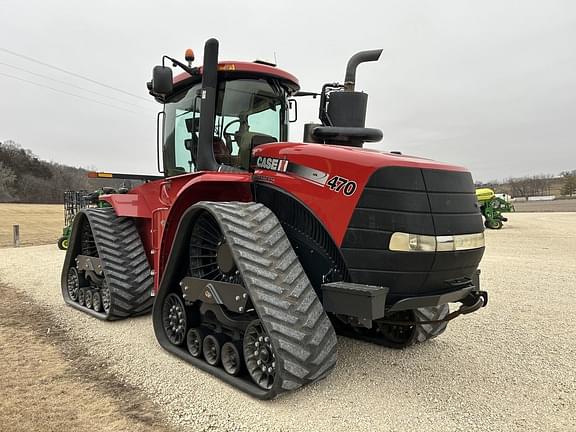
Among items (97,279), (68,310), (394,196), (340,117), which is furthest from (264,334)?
(68,310)

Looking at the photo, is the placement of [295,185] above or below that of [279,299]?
above

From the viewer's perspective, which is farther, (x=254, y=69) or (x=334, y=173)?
(x=254, y=69)

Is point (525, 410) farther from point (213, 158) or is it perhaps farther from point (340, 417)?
point (213, 158)

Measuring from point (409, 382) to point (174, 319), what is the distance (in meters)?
2.22

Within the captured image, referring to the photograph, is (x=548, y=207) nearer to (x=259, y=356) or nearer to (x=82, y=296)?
(x=82, y=296)

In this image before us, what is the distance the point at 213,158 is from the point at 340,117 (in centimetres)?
128

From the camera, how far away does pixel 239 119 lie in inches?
183

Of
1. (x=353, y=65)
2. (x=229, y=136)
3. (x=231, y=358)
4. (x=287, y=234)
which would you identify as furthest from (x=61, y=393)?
A: (x=353, y=65)

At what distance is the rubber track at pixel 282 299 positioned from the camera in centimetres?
315

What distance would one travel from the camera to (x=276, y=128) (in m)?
4.87

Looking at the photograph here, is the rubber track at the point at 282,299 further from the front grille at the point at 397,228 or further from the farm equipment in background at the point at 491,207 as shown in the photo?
the farm equipment in background at the point at 491,207

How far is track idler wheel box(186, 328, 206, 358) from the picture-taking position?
13.6 feet

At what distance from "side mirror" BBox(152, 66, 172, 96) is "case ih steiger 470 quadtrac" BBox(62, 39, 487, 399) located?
0.04 feet

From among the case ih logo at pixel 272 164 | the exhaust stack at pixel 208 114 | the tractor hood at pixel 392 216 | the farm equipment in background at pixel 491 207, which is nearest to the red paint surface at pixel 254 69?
the exhaust stack at pixel 208 114
